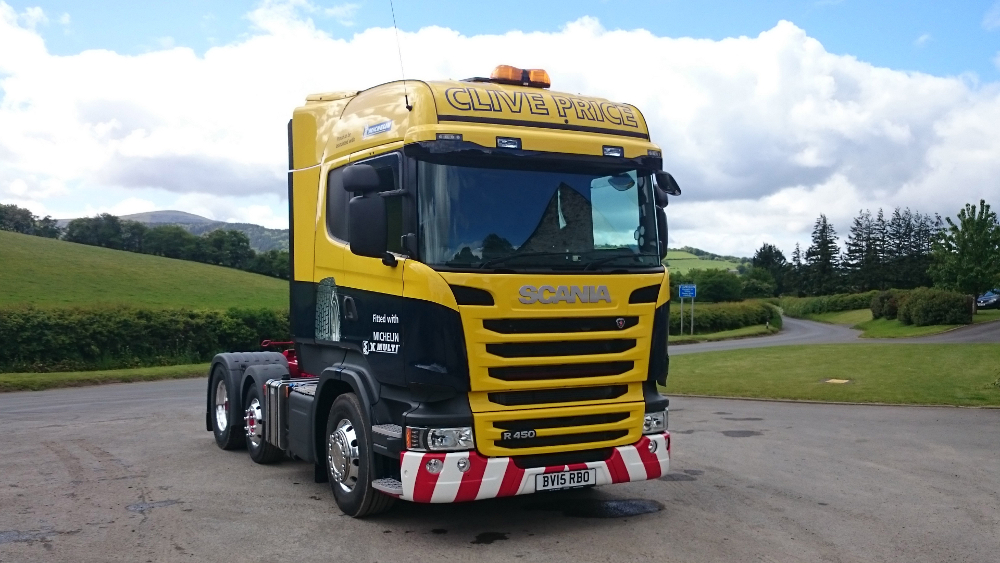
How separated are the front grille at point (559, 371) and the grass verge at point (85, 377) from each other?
67.8 ft

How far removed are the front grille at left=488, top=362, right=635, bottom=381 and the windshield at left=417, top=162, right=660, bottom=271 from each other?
2.51 ft

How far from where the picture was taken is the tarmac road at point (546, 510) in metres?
6.39

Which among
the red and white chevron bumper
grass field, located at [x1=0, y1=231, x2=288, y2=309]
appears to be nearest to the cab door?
the red and white chevron bumper

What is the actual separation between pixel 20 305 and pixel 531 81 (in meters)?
26.4

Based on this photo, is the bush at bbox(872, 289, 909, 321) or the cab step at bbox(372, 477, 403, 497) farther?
the bush at bbox(872, 289, 909, 321)

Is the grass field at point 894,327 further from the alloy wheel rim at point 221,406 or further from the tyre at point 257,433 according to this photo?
the tyre at point 257,433

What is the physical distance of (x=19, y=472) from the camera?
941cm

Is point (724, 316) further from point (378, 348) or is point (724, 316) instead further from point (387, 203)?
point (387, 203)

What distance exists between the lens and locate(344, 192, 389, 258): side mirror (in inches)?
265

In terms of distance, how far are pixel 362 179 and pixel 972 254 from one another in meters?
63.9

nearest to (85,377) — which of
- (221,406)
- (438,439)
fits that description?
(221,406)

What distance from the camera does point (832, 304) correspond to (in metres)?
89.1

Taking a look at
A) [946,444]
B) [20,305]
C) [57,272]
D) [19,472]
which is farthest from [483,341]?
[57,272]

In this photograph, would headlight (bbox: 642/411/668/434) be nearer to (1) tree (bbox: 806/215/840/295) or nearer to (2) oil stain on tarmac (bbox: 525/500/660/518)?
(2) oil stain on tarmac (bbox: 525/500/660/518)
